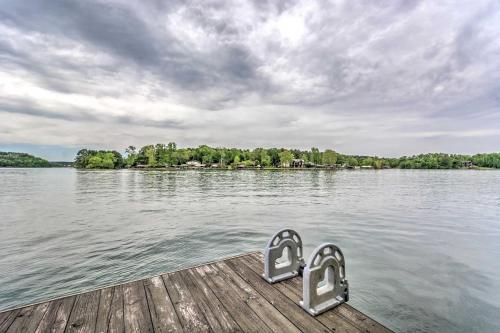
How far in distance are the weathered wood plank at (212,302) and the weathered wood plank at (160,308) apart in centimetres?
48

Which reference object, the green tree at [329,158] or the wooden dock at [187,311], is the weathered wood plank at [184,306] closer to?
the wooden dock at [187,311]

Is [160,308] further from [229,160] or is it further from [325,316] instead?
[229,160]

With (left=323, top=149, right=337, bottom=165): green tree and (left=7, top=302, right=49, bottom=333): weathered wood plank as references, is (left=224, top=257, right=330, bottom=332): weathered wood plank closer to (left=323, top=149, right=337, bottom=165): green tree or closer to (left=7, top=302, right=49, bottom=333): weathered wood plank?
(left=7, top=302, right=49, bottom=333): weathered wood plank

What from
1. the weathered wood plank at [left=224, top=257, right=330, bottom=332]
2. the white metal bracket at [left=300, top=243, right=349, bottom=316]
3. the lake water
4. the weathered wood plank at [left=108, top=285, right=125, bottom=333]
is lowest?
the lake water

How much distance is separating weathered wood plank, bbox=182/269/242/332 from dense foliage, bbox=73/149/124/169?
15541cm

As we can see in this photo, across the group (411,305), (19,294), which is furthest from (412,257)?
(19,294)

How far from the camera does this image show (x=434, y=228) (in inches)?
498

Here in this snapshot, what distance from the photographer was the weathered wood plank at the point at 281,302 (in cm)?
339

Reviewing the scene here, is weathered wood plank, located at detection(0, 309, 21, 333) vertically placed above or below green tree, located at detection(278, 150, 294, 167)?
below

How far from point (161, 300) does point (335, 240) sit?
8103 millimetres

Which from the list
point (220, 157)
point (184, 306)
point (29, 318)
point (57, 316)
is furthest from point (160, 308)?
point (220, 157)

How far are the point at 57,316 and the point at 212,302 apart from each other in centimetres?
222

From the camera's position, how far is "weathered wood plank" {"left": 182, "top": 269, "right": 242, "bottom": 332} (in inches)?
134

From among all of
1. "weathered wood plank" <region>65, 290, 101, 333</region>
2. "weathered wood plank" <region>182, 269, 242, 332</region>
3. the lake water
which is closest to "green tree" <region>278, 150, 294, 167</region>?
the lake water
